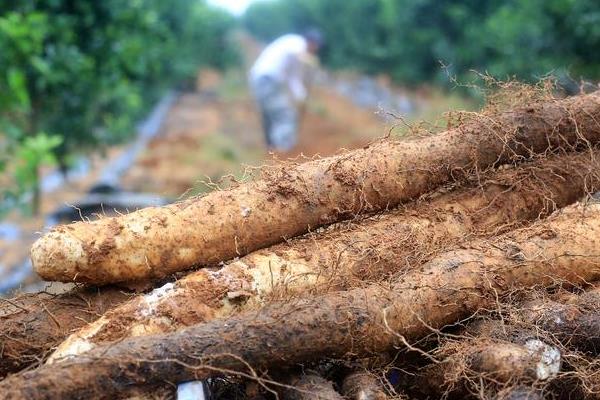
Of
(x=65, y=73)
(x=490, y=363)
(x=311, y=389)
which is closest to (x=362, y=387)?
(x=311, y=389)

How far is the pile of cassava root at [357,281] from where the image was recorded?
218 centimetres

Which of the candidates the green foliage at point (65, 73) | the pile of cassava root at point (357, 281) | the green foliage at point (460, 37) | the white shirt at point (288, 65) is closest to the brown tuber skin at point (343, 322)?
the pile of cassava root at point (357, 281)

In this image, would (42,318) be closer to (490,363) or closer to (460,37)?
(490,363)

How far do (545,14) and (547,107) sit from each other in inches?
279

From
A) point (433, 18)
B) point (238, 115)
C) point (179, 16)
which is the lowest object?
point (238, 115)

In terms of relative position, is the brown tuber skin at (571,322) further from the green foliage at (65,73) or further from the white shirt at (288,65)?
the white shirt at (288,65)

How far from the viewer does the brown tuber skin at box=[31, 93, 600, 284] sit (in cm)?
254

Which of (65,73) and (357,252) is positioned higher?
(65,73)

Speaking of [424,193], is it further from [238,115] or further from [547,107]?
[238,115]

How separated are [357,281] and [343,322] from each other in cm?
32

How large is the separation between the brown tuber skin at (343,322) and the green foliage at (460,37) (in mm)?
927

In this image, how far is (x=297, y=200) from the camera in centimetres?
280

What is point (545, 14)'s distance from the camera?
9469mm

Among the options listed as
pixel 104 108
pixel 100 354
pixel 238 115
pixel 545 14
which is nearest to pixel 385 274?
pixel 100 354
